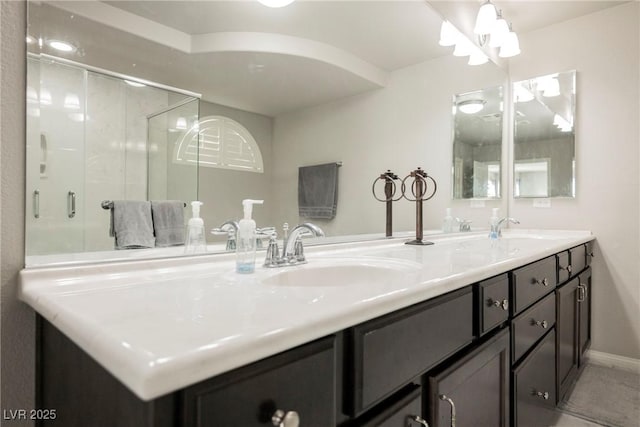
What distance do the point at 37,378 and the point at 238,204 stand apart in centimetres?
61

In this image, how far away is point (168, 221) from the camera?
95 centimetres

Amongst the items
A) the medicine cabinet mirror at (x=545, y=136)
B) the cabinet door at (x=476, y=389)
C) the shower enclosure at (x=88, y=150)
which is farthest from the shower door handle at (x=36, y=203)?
the medicine cabinet mirror at (x=545, y=136)

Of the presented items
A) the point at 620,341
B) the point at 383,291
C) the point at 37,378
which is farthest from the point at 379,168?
the point at 620,341

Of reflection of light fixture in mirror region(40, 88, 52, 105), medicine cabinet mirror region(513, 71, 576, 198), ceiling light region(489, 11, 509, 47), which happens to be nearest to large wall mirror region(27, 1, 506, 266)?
reflection of light fixture in mirror region(40, 88, 52, 105)

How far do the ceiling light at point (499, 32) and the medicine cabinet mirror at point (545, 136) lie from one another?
50 cm

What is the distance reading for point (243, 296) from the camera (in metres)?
0.64

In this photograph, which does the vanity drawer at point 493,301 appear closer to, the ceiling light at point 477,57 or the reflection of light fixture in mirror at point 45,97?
the reflection of light fixture in mirror at point 45,97

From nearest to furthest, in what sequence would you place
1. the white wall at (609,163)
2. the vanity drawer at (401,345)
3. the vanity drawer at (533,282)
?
the vanity drawer at (401,345), the vanity drawer at (533,282), the white wall at (609,163)

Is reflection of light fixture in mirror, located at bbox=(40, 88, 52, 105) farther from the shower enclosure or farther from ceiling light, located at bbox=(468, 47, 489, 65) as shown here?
ceiling light, located at bbox=(468, 47, 489, 65)

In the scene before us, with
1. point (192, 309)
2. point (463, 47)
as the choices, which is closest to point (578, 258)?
point (463, 47)

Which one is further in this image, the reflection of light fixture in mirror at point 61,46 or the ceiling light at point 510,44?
the ceiling light at point 510,44

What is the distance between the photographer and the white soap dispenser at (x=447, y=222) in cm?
211

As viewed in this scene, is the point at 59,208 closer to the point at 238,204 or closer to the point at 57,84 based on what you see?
the point at 57,84

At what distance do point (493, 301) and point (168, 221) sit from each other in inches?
35.9
